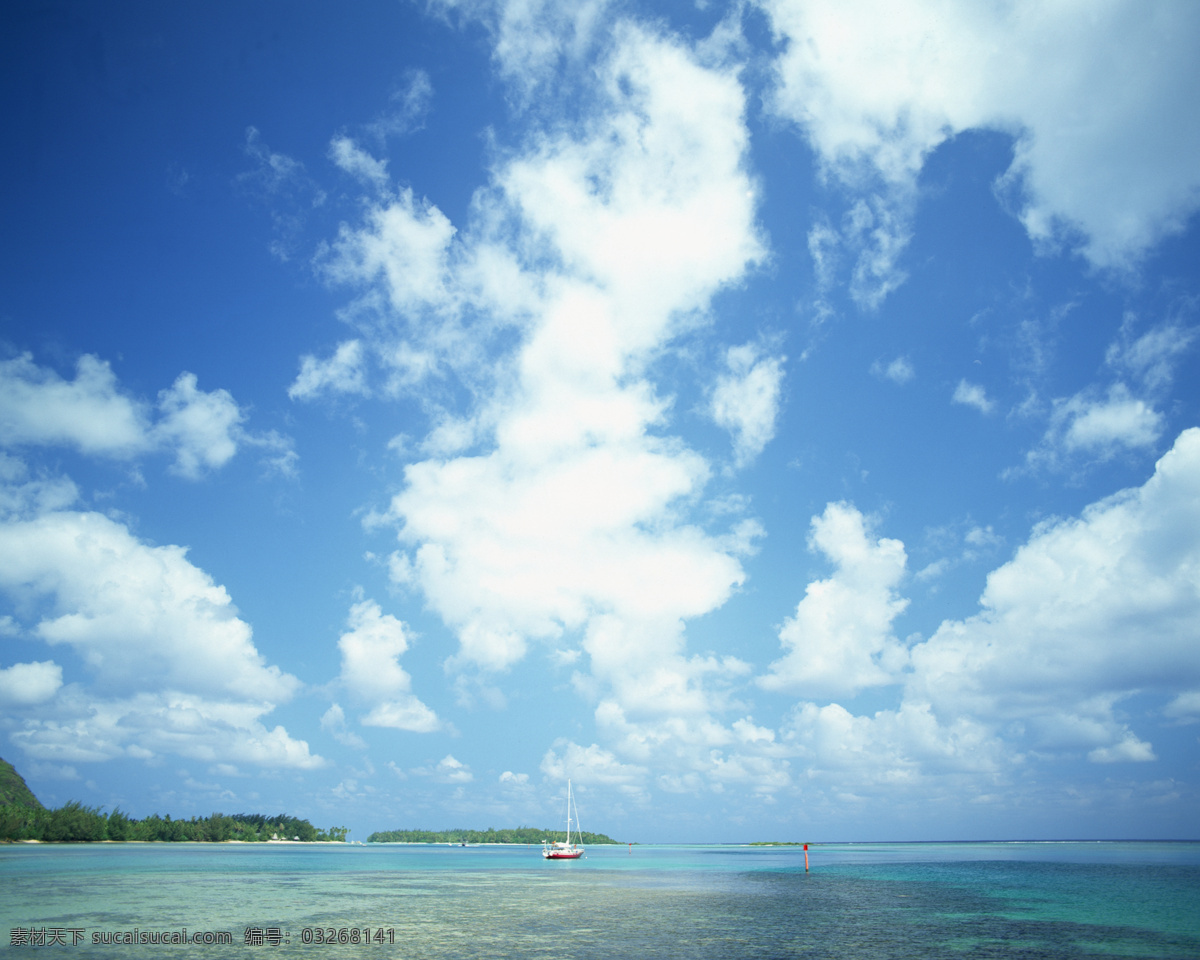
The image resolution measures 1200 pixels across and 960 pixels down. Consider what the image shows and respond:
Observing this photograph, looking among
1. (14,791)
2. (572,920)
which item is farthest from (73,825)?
(572,920)

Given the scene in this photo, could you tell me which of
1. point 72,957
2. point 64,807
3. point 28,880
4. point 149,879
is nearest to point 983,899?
point 72,957

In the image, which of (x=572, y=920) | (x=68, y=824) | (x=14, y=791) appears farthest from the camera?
(x=14, y=791)

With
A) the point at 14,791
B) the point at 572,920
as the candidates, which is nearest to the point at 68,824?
the point at 14,791

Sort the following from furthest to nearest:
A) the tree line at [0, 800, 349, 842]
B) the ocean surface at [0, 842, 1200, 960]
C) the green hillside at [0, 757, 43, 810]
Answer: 1. the green hillside at [0, 757, 43, 810]
2. the tree line at [0, 800, 349, 842]
3. the ocean surface at [0, 842, 1200, 960]

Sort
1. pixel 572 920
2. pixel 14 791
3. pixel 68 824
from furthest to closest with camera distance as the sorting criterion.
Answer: pixel 14 791 < pixel 68 824 < pixel 572 920

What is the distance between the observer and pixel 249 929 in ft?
113

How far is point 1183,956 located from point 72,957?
44.4 meters

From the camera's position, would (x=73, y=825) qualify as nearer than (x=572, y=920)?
No

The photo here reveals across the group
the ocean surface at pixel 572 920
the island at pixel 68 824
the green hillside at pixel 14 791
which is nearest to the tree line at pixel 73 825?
A: the island at pixel 68 824

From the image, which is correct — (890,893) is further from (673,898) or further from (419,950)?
(419,950)

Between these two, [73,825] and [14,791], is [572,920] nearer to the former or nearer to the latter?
[73,825]

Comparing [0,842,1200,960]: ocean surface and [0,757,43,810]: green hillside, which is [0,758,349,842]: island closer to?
[0,757,43,810]: green hillside

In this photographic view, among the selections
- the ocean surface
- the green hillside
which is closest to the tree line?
the green hillside

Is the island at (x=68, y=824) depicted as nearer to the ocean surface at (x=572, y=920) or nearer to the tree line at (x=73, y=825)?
the tree line at (x=73, y=825)
